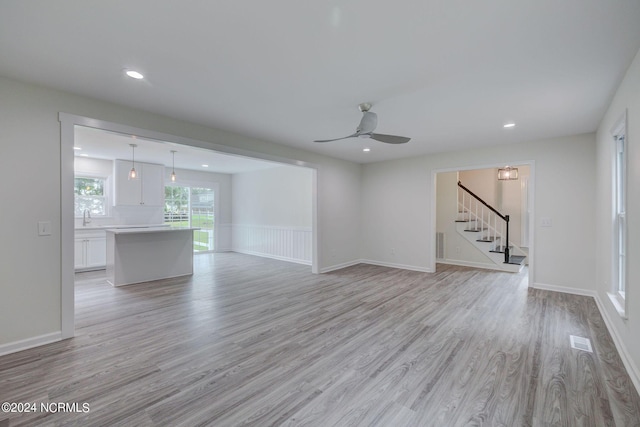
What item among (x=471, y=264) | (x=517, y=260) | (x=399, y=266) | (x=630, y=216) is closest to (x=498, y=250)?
(x=517, y=260)

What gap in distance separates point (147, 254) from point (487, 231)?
7652mm

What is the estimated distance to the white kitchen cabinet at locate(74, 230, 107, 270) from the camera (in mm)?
6078

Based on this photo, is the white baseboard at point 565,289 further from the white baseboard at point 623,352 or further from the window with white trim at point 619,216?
the window with white trim at point 619,216

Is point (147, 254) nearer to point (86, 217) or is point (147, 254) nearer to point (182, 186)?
point (86, 217)

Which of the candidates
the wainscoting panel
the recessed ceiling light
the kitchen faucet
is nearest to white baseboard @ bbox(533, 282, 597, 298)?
the wainscoting panel

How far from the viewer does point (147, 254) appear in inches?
206

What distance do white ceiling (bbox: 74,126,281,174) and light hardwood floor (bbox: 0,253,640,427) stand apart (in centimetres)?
255

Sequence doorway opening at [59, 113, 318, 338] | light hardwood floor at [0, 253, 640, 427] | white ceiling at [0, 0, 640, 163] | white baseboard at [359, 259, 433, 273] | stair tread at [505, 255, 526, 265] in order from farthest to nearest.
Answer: stair tread at [505, 255, 526, 265]
white baseboard at [359, 259, 433, 273]
doorway opening at [59, 113, 318, 338]
light hardwood floor at [0, 253, 640, 427]
white ceiling at [0, 0, 640, 163]

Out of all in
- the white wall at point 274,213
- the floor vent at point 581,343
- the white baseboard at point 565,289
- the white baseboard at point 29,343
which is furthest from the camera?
the white wall at point 274,213

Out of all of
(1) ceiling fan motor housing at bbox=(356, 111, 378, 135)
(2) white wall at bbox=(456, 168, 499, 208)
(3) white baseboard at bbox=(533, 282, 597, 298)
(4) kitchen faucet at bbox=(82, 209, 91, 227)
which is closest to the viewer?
(1) ceiling fan motor housing at bbox=(356, 111, 378, 135)

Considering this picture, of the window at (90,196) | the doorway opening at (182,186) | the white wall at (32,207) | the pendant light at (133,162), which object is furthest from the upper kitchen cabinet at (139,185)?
the white wall at (32,207)

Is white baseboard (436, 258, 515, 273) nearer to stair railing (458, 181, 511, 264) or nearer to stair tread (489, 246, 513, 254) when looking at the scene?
stair tread (489, 246, 513, 254)

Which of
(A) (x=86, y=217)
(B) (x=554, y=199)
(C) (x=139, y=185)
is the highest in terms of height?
(C) (x=139, y=185)

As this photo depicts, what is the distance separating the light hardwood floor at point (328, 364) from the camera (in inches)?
72.6
